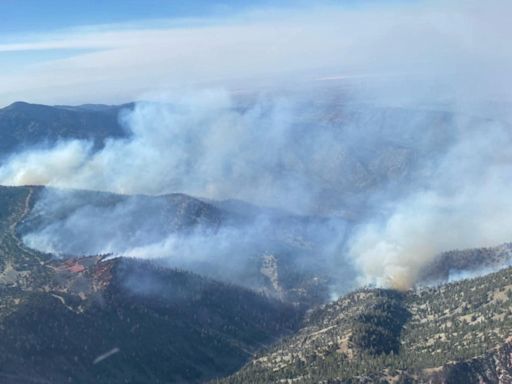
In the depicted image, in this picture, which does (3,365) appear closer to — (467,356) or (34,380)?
(34,380)

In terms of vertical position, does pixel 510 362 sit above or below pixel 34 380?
below

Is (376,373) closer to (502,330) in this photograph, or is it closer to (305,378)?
(305,378)

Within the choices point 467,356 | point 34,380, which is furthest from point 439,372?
point 34,380

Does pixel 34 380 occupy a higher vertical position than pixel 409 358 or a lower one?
higher

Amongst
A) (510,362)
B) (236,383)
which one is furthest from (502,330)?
(236,383)

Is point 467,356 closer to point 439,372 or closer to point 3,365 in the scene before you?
point 439,372

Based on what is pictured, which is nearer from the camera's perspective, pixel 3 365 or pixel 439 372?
pixel 439 372

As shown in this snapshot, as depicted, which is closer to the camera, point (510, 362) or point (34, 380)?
point (510, 362)
